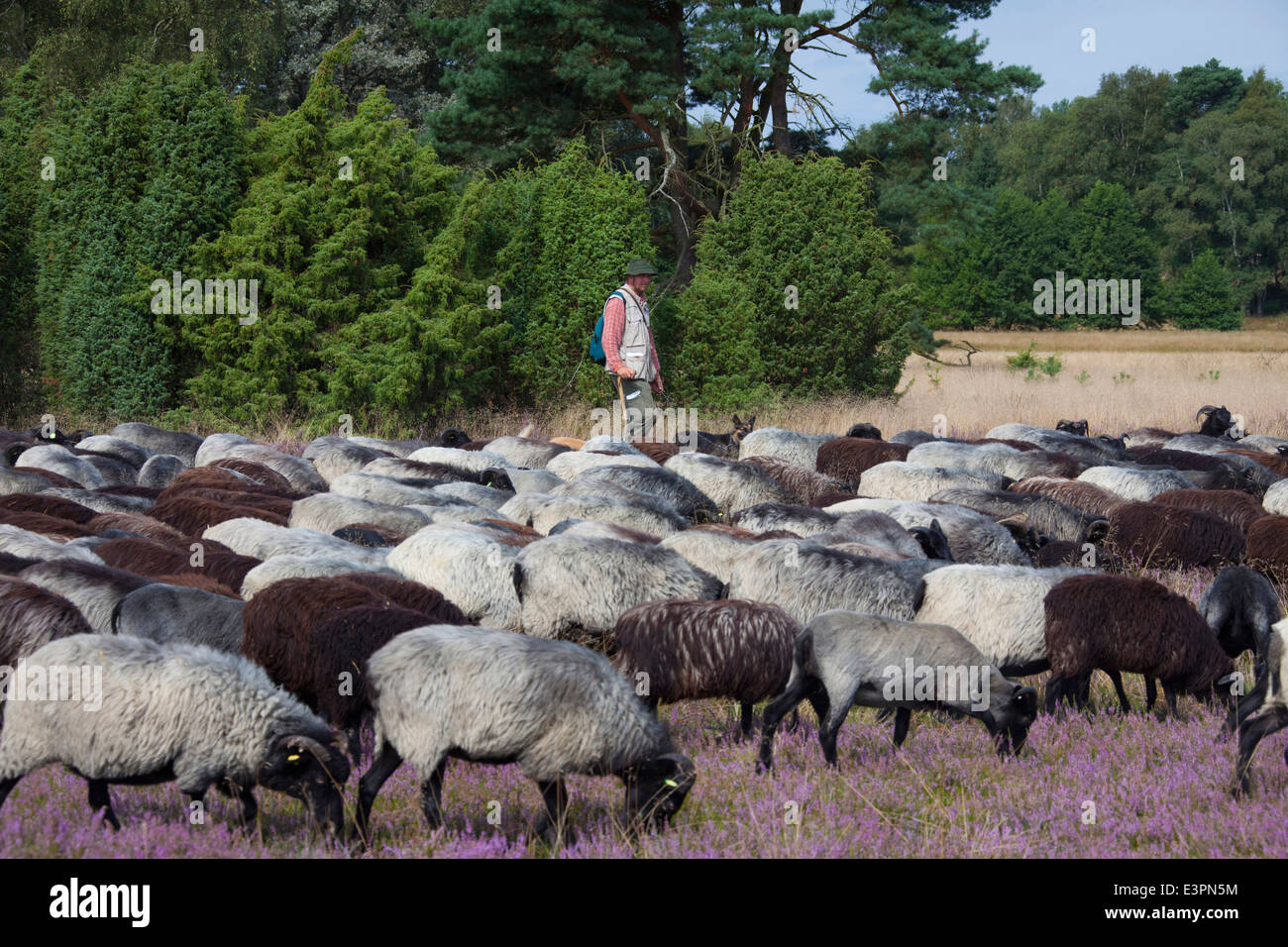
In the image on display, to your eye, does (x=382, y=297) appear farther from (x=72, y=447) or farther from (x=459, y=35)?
(x=459, y=35)

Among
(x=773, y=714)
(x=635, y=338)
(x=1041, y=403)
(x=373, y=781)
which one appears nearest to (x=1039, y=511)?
(x=635, y=338)

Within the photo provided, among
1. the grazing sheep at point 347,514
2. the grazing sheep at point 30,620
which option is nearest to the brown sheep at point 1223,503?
the grazing sheep at point 347,514

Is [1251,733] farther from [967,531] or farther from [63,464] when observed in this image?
[63,464]

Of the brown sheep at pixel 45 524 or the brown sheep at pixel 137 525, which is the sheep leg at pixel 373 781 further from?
the brown sheep at pixel 45 524

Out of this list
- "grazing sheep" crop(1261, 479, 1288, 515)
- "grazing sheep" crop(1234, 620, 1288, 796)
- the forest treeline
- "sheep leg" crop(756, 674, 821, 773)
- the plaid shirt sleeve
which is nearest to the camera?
"grazing sheep" crop(1234, 620, 1288, 796)

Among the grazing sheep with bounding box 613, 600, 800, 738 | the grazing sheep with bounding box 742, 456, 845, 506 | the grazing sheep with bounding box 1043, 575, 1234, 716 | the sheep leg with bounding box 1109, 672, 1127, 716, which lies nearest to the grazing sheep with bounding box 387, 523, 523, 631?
the grazing sheep with bounding box 613, 600, 800, 738

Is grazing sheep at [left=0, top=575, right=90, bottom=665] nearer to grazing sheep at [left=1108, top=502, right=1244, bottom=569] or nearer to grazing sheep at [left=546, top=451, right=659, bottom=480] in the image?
grazing sheep at [left=546, top=451, right=659, bottom=480]

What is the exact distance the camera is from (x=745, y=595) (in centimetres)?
811

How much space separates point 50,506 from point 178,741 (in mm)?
6135

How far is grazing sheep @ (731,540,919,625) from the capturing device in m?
7.85

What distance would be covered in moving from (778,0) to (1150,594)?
2656cm

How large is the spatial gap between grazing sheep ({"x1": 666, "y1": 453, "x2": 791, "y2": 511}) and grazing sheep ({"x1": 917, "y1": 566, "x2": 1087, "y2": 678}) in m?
4.95

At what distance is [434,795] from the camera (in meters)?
5.31

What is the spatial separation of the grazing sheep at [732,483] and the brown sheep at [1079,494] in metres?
2.35
